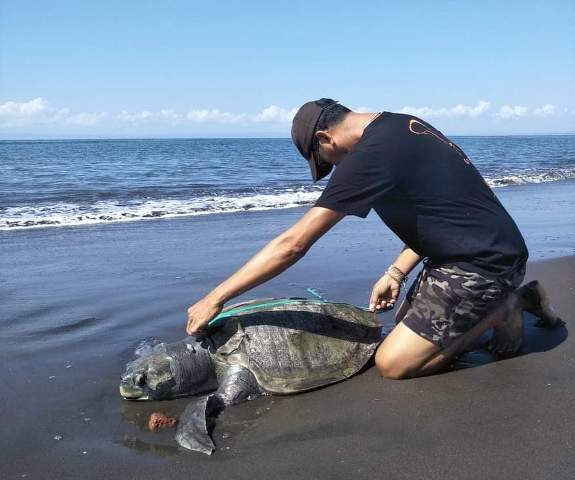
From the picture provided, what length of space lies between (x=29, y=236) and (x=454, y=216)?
641 centimetres

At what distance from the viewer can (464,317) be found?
3.05 meters

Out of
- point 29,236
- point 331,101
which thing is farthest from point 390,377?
point 29,236

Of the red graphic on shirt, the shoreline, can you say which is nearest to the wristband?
the red graphic on shirt

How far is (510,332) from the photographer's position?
130 inches

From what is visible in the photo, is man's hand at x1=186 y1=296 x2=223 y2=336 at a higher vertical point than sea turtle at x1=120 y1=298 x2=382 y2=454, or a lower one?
higher

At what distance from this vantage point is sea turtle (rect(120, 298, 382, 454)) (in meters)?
3.13

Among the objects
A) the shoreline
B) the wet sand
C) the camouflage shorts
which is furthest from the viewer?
the shoreline

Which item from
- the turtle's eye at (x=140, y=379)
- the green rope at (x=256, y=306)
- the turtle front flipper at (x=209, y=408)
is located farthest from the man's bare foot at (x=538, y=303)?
the turtle's eye at (x=140, y=379)

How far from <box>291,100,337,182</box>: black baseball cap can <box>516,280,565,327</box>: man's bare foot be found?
4.72 feet

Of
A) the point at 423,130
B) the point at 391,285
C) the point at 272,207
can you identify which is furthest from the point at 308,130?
the point at 272,207

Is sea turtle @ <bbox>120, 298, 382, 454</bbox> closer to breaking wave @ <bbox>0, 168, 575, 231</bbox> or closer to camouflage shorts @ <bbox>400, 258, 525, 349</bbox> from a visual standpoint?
camouflage shorts @ <bbox>400, 258, 525, 349</bbox>

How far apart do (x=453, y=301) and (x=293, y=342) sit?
90 cm

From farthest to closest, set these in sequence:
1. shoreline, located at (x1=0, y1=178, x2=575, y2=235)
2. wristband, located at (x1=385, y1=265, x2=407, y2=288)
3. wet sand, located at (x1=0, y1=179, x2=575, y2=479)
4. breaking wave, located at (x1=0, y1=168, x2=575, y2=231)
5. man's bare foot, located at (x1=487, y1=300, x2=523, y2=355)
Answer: breaking wave, located at (x1=0, y1=168, x2=575, y2=231), shoreline, located at (x1=0, y1=178, x2=575, y2=235), wristband, located at (x1=385, y1=265, x2=407, y2=288), man's bare foot, located at (x1=487, y1=300, x2=523, y2=355), wet sand, located at (x1=0, y1=179, x2=575, y2=479)

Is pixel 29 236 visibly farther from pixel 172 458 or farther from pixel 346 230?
pixel 172 458
